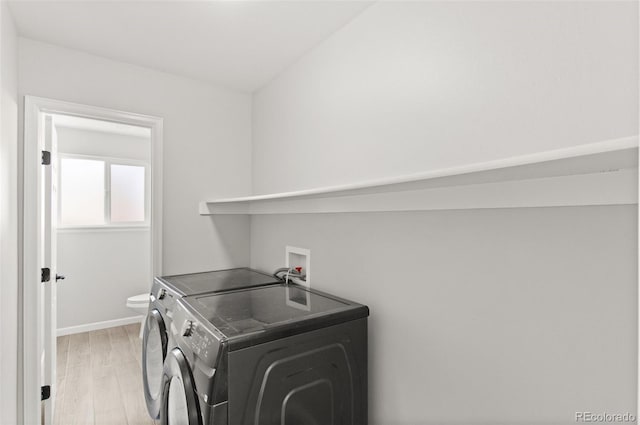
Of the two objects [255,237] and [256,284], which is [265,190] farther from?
[256,284]

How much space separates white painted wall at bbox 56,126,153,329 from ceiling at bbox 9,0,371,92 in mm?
2104

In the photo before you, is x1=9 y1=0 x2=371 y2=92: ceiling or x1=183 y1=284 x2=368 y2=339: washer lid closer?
x1=183 y1=284 x2=368 y2=339: washer lid

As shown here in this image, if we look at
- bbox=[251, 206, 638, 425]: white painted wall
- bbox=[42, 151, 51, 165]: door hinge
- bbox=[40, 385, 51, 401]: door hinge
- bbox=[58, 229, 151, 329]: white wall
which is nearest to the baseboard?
bbox=[58, 229, 151, 329]: white wall

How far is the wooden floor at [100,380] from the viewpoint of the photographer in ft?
6.97

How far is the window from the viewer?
3.59 m

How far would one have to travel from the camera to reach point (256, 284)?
6.57 feet

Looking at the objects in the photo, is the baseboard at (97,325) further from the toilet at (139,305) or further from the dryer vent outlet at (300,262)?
the dryer vent outlet at (300,262)

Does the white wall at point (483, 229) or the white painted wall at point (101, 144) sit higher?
the white painted wall at point (101, 144)

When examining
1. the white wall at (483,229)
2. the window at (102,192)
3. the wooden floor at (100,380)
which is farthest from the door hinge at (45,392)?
the window at (102,192)

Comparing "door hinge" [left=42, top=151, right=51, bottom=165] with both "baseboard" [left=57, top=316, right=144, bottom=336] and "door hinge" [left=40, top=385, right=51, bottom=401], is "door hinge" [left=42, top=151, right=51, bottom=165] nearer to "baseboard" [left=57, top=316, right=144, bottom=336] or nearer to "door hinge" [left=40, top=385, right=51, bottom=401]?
"door hinge" [left=40, top=385, right=51, bottom=401]

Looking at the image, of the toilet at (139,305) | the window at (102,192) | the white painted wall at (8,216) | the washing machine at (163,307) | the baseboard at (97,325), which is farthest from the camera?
the window at (102,192)

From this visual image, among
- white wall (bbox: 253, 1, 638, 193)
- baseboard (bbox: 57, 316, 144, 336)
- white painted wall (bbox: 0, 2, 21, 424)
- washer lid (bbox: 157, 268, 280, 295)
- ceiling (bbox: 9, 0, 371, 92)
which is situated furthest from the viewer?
baseboard (bbox: 57, 316, 144, 336)

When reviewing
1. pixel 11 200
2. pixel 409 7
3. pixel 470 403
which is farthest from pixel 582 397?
pixel 11 200

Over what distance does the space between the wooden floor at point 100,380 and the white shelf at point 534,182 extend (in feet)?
6.98
